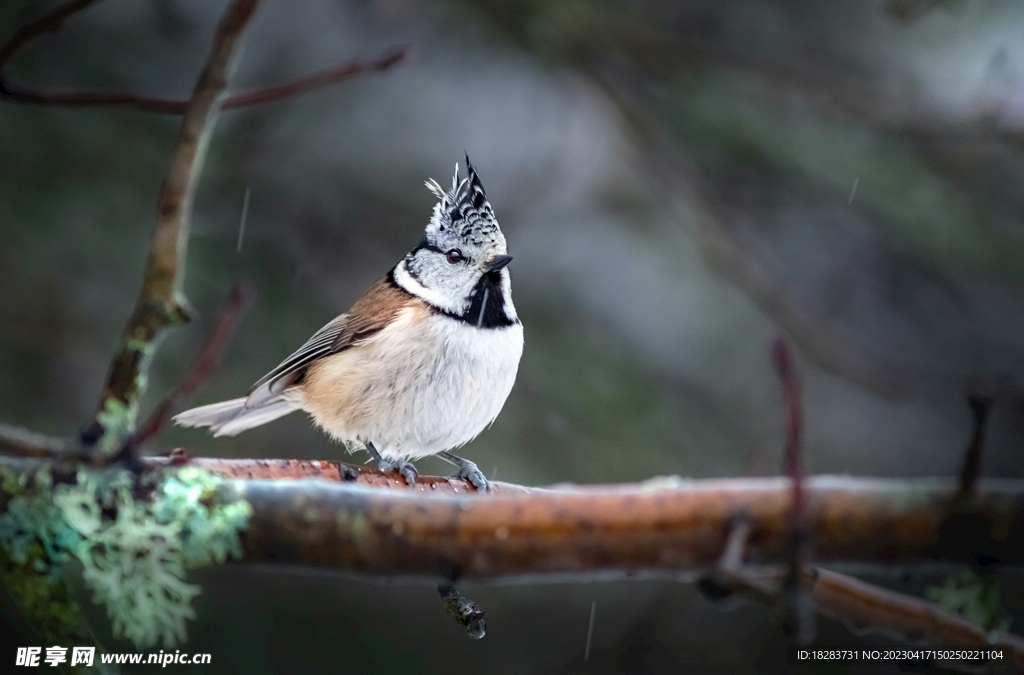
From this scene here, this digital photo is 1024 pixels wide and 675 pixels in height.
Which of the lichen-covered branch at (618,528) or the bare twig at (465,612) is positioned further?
the bare twig at (465,612)

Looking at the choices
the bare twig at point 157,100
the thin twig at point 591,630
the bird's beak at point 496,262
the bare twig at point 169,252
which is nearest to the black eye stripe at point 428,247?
the bird's beak at point 496,262

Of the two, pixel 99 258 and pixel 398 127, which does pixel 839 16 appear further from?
pixel 99 258

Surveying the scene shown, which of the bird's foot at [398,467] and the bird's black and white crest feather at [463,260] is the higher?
the bird's black and white crest feather at [463,260]

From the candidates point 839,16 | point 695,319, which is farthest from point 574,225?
point 839,16

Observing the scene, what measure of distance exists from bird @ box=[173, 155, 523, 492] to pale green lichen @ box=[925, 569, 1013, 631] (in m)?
1.11

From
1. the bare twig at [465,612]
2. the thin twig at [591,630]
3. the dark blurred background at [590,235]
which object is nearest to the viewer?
A: the bare twig at [465,612]

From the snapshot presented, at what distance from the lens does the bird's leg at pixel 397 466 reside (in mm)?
2406

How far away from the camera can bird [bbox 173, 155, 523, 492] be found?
2697 mm

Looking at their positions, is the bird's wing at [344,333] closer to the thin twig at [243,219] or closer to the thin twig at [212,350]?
the thin twig at [243,219]

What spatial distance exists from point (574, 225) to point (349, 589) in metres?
2.13

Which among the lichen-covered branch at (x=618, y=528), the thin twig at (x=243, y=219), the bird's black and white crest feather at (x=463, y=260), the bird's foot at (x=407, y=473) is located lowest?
the lichen-covered branch at (x=618, y=528)

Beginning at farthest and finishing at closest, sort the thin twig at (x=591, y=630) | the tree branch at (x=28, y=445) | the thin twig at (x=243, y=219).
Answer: the thin twig at (x=591, y=630)
the thin twig at (x=243, y=219)
the tree branch at (x=28, y=445)

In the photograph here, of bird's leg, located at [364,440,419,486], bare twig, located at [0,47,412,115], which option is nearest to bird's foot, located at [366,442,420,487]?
bird's leg, located at [364,440,419,486]

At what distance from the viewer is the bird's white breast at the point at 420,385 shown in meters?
2.71
